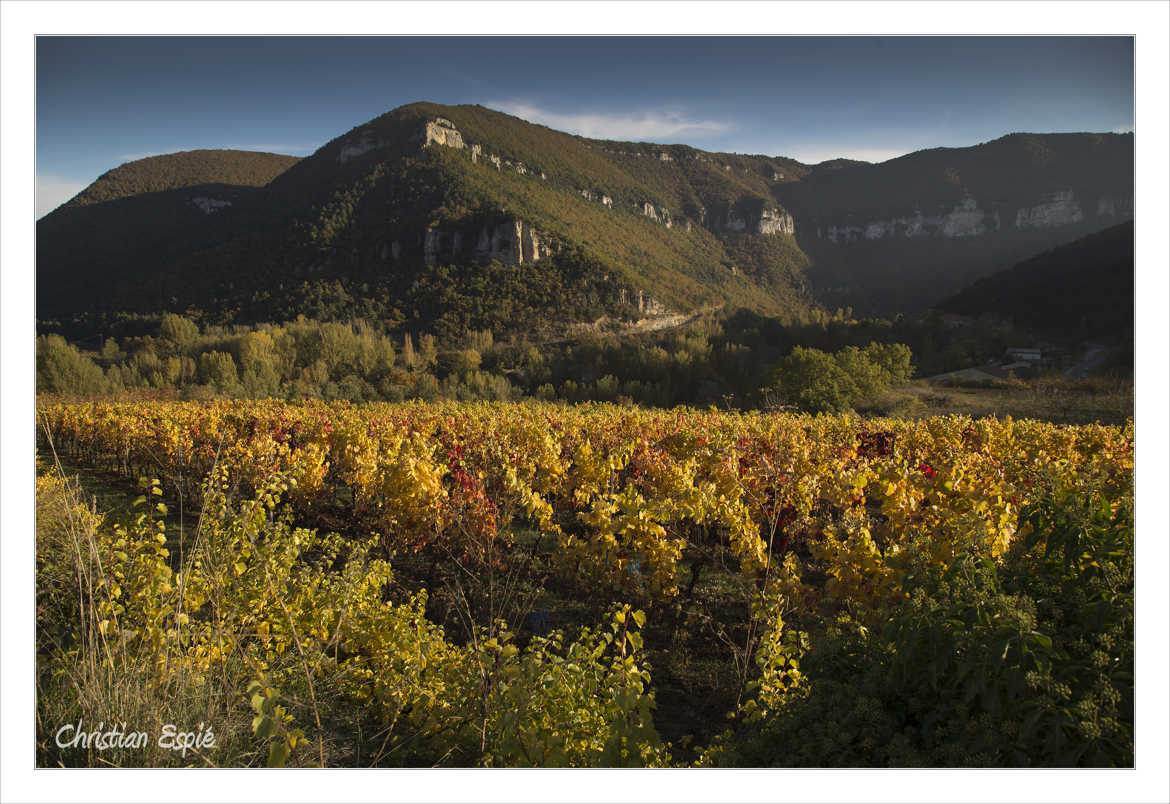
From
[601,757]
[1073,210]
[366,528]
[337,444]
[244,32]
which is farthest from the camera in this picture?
[1073,210]

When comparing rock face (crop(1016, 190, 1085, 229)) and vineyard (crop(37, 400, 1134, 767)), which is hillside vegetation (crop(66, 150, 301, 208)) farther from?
rock face (crop(1016, 190, 1085, 229))

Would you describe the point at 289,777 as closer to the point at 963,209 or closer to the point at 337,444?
the point at 337,444

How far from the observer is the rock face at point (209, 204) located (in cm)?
5844

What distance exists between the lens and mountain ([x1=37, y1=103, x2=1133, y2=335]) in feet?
158

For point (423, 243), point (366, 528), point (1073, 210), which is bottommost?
point (366, 528)

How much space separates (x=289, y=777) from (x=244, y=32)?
3345 millimetres

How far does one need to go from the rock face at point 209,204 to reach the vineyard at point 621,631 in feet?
220

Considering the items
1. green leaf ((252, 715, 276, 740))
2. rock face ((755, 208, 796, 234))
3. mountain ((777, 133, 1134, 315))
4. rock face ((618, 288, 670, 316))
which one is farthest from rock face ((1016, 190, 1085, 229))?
green leaf ((252, 715, 276, 740))

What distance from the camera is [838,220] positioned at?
333 feet

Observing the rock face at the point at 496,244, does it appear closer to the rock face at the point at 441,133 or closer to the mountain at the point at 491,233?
the mountain at the point at 491,233

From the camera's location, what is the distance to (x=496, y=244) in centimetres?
5238

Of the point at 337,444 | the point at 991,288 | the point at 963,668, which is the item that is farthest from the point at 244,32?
the point at 991,288

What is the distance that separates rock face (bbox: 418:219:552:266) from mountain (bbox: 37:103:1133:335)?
16cm

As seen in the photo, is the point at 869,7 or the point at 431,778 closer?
the point at 431,778
